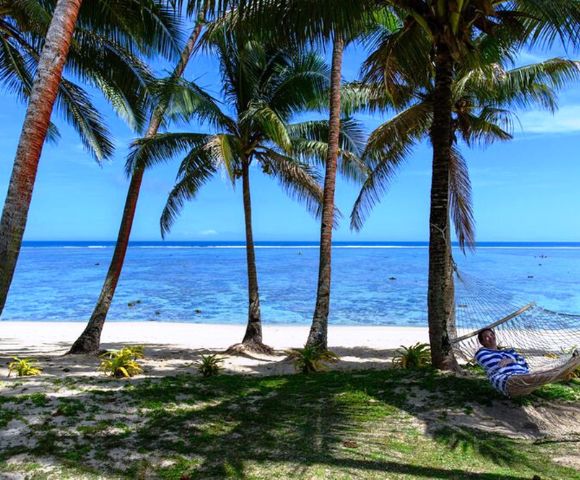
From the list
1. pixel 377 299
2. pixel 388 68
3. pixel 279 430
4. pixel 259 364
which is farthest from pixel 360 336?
pixel 377 299

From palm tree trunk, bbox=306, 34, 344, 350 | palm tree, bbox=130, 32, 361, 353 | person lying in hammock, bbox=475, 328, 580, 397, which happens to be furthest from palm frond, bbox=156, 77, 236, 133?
person lying in hammock, bbox=475, 328, 580, 397

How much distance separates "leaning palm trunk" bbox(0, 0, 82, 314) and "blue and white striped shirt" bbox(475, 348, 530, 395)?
4070mm

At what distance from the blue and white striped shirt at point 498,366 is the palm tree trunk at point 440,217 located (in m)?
0.95

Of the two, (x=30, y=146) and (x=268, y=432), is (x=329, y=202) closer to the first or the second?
(x=268, y=432)

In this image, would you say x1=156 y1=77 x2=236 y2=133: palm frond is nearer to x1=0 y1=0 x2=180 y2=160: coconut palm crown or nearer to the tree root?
x1=0 y1=0 x2=180 y2=160: coconut palm crown

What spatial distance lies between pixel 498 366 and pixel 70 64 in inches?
286

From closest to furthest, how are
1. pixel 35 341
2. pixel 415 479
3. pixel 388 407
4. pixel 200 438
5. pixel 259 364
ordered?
pixel 415 479 < pixel 200 438 < pixel 388 407 < pixel 259 364 < pixel 35 341

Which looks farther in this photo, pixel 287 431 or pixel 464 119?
pixel 464 119

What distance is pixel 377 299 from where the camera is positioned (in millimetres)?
22766

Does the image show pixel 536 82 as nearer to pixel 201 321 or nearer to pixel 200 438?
pixel 200 438

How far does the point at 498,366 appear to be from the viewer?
14.9 feet

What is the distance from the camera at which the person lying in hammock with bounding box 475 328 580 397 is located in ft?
13.1

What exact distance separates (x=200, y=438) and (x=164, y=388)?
5.14ft

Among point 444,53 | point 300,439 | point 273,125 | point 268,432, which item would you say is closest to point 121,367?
point 268,432
